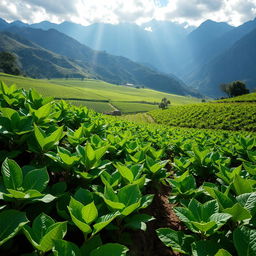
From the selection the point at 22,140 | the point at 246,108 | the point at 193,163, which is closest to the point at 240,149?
the point at 193,163

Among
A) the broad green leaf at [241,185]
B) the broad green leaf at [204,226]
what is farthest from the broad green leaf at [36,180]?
the broad green leaf at [241,185]

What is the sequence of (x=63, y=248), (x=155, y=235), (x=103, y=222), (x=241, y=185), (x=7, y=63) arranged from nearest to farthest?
(x=63, y=248) < (x=103, y=222) < (x=241, y=185) < (x=155, y=235) < (x=7, y=63)

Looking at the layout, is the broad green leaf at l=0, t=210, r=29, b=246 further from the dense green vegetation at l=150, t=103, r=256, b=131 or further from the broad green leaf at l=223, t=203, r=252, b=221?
the dense green vegetation at l=150, t=103, r=256, b=131

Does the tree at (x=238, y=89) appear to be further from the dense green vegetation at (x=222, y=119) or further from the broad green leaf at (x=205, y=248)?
the broad green leaf at (x=205, y=248)

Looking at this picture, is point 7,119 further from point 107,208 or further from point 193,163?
point 193,163

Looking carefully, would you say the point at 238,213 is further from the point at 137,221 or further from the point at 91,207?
the point at 91,207

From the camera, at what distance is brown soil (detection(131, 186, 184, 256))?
99.8 inches

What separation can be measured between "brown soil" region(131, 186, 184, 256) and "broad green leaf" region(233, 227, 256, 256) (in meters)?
1.13

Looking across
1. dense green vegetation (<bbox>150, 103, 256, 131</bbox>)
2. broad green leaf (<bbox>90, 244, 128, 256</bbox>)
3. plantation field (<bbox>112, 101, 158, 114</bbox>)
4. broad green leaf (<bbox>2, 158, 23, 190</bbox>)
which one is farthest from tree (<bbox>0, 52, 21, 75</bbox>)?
broad green leaf (<bbox>90, 244, 128, 256</bbox>)

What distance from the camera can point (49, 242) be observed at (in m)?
1.43

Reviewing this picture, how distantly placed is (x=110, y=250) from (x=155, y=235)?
173cm

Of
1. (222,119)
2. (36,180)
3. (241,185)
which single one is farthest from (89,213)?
(222,119)

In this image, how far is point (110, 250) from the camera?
143 centimetres

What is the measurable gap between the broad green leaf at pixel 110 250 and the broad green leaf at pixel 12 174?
37.2 inches
